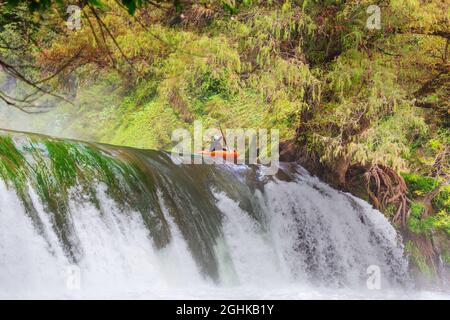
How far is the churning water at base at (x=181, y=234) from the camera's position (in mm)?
5965

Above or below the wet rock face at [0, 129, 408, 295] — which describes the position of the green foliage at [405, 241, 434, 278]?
below

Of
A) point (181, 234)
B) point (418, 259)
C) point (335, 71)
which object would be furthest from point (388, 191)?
point (181, 234)

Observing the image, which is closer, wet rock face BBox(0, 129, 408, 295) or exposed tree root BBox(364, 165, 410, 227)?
wet rock face BBox(0, 129, 408, 295)

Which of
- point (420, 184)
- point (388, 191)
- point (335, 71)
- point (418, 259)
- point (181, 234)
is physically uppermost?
point (335, 71)

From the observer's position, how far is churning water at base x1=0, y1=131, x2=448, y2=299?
5965mm

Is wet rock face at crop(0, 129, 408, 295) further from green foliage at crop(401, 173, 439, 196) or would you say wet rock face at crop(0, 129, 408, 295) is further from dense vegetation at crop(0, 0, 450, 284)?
green foliage at crop(401, 173, 439, 196)

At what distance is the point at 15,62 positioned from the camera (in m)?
18.9

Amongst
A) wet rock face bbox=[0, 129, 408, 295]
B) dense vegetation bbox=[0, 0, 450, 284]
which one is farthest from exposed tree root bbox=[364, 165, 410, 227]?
wet rock face bbox=[0, 129, 408, 295]

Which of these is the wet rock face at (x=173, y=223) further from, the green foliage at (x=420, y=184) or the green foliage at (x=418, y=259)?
the green foliage at (x=420, y=184)

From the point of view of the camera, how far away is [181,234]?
741 centimetres

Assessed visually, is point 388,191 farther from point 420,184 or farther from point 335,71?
point 335,71
